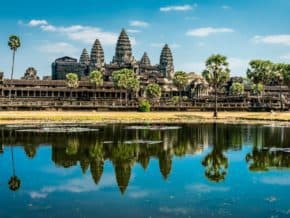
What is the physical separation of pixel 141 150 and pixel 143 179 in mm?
12420

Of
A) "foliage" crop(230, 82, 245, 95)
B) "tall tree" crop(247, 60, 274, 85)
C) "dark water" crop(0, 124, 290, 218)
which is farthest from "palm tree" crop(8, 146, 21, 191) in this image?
"foliage" crop(230, 82, 245, 95)

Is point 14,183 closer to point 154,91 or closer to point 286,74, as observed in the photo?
point 286,74

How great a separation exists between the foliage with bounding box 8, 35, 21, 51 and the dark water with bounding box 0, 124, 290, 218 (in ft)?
296

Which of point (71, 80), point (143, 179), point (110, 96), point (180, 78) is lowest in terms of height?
point (143, 179)

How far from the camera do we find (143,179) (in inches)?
1057

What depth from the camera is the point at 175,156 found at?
36.5 meters

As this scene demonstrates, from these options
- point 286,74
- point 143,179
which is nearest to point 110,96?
point 286,74

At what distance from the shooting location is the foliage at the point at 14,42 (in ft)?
429

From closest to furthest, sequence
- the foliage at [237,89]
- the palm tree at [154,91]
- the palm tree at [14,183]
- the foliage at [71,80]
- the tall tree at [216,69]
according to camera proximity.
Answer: the palm tree at [14,183], the tall tree at [216,69], the foliage at [71,80], the palm tree at [154,91], the foliage at [237,89]

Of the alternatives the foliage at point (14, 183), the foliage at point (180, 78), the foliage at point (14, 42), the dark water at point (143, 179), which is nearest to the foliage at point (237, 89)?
the foliage at point (180, 78)

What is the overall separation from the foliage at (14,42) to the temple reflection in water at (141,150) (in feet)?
259

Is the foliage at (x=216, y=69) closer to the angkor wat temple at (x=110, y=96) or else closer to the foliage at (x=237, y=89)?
the angkor wat temple at (x=110, y=96)

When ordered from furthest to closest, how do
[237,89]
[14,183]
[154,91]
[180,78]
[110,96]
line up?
[237,89] → [180,78] → [110,96] → [154,91] → [14,183]

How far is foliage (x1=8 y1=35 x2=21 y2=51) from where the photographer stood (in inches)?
5144
